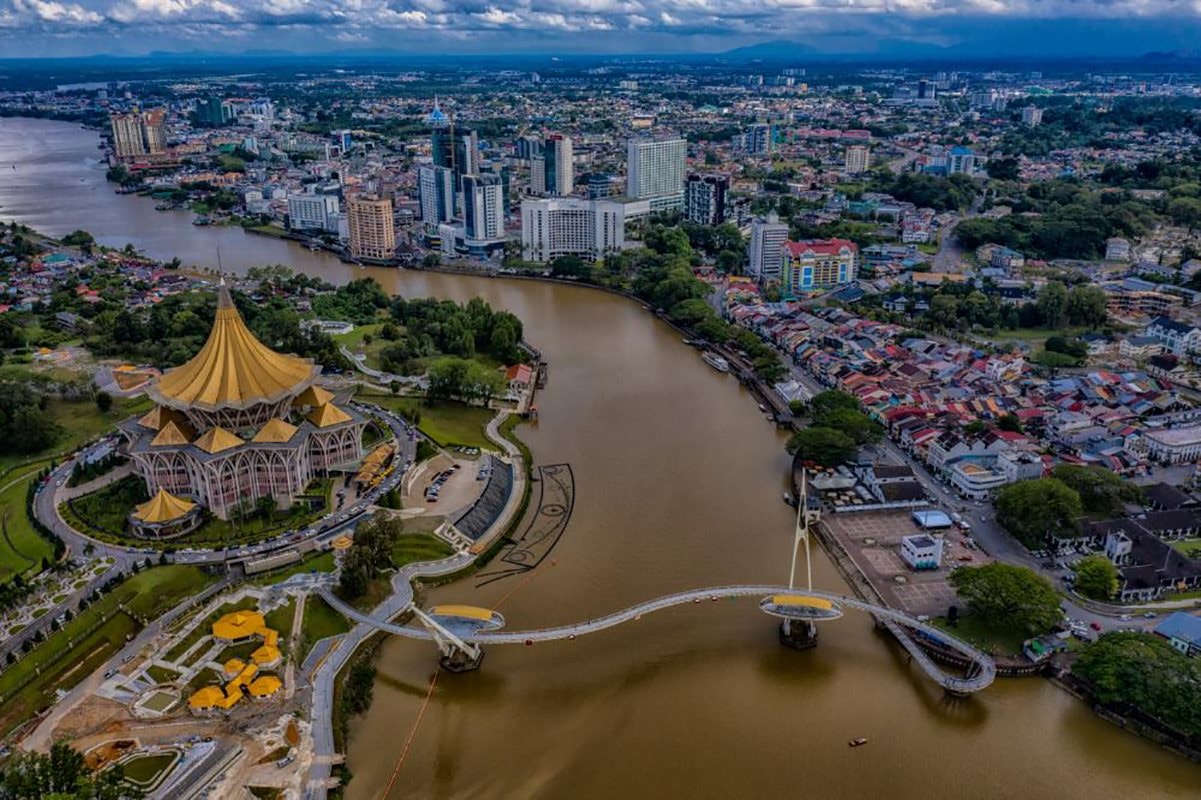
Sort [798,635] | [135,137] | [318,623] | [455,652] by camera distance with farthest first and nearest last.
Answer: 1. [135,137]
2. [318,623]
3. [798,635]
4. [455,652]

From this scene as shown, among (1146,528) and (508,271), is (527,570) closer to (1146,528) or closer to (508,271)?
(1146,528)

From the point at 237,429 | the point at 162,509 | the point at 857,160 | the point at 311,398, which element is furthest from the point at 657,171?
the point at 162,509

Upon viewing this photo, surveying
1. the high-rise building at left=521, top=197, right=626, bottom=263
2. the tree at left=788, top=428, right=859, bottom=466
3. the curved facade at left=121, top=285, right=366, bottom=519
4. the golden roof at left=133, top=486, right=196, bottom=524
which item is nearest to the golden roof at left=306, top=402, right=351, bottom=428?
the curved facade at left=121, top=285, right=366, bottom=519

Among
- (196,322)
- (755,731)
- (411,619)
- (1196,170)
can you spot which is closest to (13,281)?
(196,322)

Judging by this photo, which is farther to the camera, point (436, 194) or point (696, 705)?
point (436, 194)

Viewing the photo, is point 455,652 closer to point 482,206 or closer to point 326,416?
point 326,416

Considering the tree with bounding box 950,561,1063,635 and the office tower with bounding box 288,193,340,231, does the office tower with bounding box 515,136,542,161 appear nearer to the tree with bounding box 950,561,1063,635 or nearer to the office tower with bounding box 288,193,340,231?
the office tower with bounding box 288,193,340,231

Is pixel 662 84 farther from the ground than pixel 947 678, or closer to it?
farther from the ground

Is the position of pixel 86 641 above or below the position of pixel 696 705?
above
